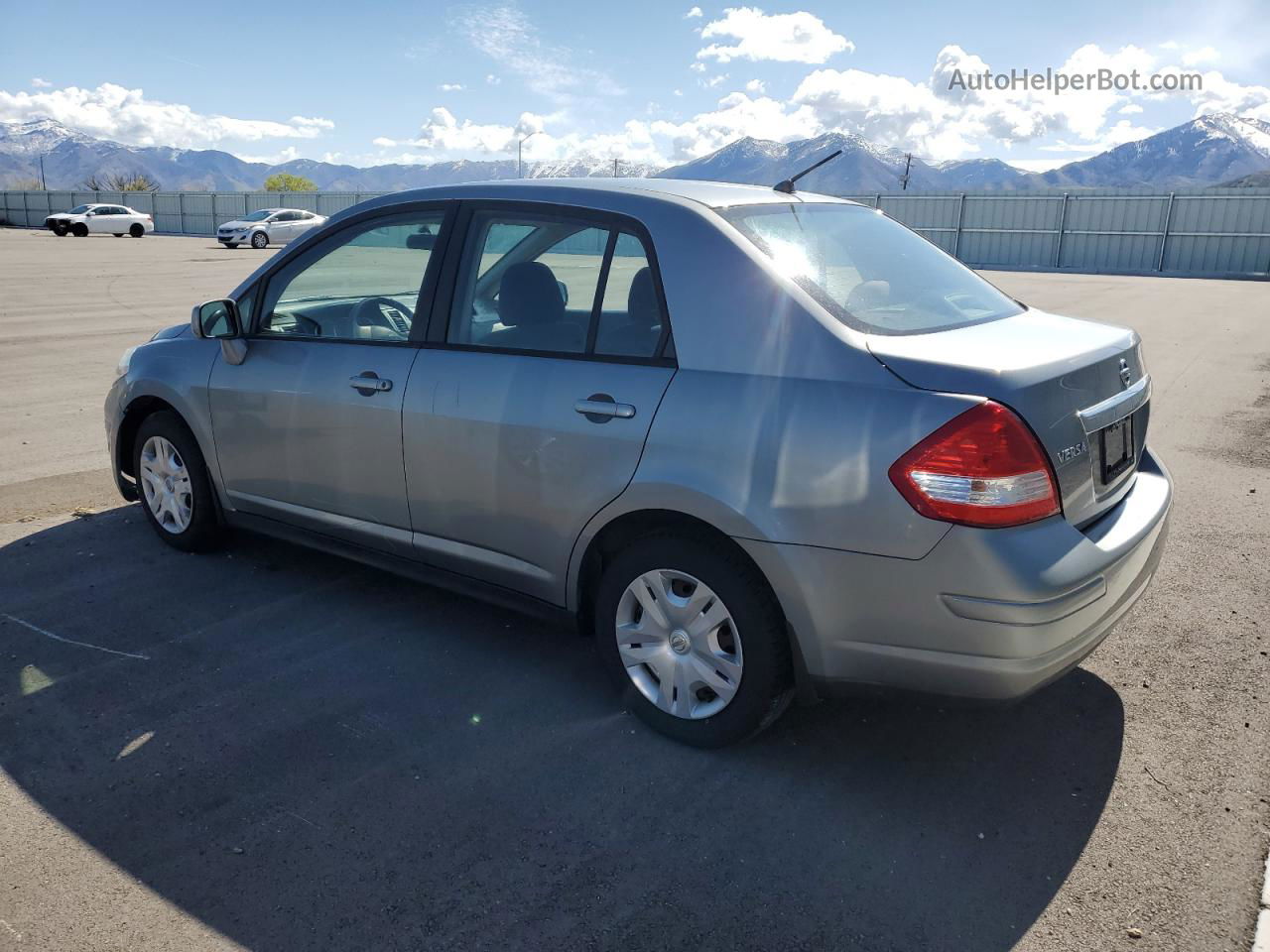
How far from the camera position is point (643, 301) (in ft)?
10.8

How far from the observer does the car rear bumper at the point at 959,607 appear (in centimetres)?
268

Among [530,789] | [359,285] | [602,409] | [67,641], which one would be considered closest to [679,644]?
[530,789]

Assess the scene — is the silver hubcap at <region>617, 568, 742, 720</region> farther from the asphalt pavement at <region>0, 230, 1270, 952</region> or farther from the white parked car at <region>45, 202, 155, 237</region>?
the white parked car at <region>45, 202, 155, 237</region>

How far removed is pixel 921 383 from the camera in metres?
2.75

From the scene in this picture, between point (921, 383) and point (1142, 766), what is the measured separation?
1.52 meters

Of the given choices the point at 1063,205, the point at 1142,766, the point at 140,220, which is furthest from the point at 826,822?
the point at 140,220

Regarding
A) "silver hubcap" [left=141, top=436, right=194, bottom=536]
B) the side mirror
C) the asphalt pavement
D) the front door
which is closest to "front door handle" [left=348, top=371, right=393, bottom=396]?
the front door

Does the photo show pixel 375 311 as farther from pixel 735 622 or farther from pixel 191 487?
pixel 735 622

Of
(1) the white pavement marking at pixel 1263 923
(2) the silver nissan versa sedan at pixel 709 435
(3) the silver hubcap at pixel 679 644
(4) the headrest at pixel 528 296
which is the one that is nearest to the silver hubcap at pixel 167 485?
(2) the silver nissan versa sedan at pixel 709 435

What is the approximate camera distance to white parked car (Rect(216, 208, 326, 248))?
1554 inches

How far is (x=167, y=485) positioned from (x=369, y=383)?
1719 mm

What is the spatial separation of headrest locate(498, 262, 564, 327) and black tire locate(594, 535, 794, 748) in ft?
3.12

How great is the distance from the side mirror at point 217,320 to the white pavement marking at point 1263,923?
4.25 meters

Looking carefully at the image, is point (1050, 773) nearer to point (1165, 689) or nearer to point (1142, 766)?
point (1142, 766)
